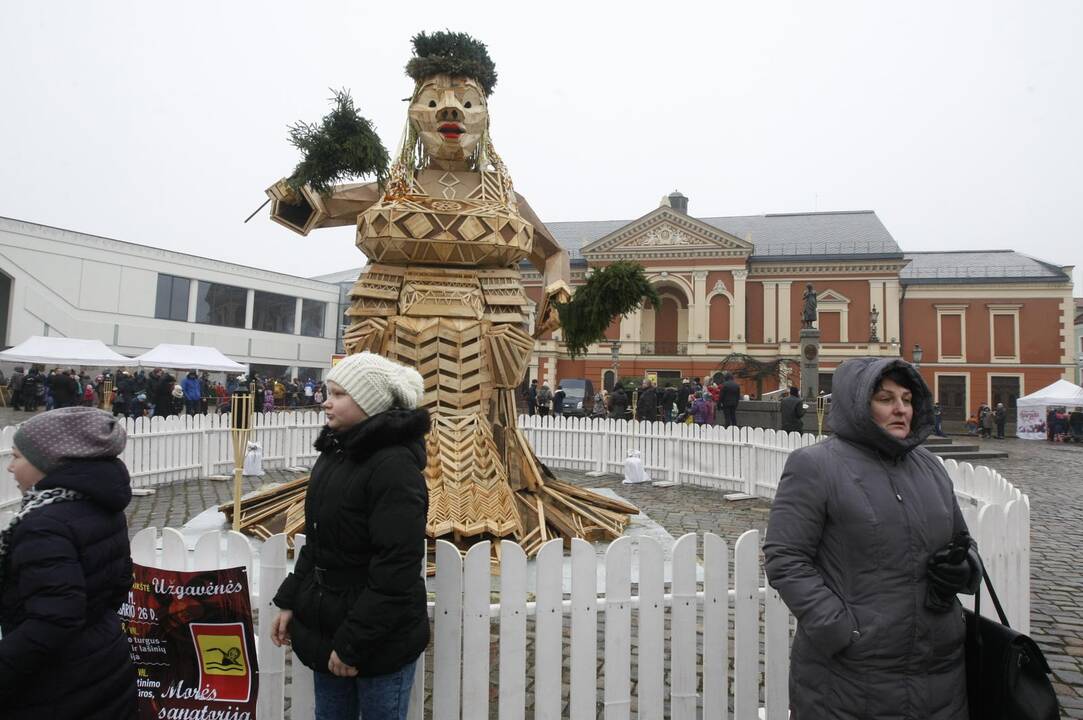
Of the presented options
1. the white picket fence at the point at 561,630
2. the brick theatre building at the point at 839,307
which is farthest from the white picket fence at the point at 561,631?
the brick theatre building at the point at 839,307

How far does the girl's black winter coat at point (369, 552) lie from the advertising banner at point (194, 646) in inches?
12.9

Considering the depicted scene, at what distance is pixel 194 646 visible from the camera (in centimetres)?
251

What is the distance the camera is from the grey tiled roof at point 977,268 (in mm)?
35562

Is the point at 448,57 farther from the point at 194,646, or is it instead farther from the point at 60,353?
the point at 60,353

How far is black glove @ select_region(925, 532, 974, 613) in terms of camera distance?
2.02 m

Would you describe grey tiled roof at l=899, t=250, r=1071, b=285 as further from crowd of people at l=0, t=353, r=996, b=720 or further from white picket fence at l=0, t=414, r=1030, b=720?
crowd of people at l=0, t=353, r=996, b=720

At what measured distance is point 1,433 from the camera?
7141 mm

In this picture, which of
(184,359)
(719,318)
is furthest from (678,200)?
(184,359)

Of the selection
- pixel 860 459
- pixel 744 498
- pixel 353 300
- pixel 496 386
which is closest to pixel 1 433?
pixel 353 300

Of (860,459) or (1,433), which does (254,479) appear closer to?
(1,433)

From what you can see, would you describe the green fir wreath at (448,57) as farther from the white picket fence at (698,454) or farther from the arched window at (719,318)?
the arched window at (719,318)

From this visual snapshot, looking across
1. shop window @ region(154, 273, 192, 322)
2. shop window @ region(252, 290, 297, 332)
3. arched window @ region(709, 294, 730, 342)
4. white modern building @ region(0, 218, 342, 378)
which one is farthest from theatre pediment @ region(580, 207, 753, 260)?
shop window @ region(154, 273, 192, 322)

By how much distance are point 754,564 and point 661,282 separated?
3615 cm

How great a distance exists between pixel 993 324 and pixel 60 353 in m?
41.1
